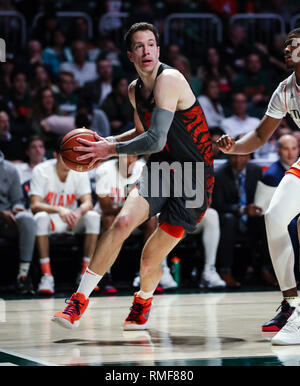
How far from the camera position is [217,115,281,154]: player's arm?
4301 millimetres

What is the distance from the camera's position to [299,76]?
4109mm

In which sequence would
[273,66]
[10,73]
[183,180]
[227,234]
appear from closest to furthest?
[183,180] → [227,234] → [10,73] → [273,66]

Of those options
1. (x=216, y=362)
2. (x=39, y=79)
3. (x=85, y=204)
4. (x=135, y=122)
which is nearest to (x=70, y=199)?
(x=85, y=204)

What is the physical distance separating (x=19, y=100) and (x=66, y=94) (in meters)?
0.67

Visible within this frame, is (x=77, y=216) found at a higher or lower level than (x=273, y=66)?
lower

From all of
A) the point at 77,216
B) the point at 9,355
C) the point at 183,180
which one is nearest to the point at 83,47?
the point at 77,216

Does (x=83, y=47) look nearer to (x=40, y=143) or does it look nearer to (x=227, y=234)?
(x=40, y=143)

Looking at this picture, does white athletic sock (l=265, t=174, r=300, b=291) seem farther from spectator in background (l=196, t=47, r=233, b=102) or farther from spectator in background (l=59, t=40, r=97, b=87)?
spectator in background (l=196, t=47, r=233, b=102)

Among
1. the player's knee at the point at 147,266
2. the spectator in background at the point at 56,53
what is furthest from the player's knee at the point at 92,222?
the spectator in background at the point at 56,53

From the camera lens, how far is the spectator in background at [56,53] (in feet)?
35.2

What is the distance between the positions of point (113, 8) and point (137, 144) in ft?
27.7

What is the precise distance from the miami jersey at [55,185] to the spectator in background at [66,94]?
2.40 m

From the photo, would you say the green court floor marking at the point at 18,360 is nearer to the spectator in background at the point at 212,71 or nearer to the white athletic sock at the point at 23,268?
the white athletic sock at the point at 23,268

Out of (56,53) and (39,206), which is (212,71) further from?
(39,206)
